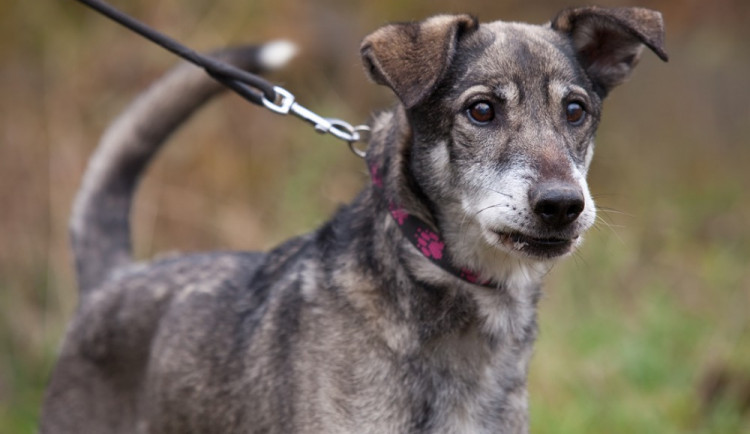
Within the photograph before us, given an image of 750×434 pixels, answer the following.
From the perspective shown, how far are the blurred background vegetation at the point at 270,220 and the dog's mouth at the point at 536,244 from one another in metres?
2.50

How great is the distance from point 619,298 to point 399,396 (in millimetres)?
4092

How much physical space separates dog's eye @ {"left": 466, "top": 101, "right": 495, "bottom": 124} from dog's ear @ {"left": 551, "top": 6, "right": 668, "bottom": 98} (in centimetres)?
54

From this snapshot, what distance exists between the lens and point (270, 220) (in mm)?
7012

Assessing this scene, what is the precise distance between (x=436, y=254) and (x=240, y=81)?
1132 mm

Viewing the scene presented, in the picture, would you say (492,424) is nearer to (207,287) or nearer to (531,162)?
(531,162)

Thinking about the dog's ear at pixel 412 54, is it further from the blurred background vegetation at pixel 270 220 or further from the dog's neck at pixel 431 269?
the blurred background vegetation at pixel 270 220

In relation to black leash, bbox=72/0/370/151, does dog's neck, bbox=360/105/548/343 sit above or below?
below

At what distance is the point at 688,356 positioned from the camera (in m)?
6.02

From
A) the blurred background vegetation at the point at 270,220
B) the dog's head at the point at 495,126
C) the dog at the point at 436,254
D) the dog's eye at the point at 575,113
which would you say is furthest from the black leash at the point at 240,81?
the blurred background vegetation at the point at 270,220

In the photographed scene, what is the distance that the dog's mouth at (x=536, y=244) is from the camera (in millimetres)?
2992

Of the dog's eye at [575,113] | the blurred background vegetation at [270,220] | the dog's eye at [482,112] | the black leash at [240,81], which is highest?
the black leash at [240,81]

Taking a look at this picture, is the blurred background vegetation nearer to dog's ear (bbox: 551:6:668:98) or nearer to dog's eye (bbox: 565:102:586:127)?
dog's ear (bbox: 551:6:668:98)

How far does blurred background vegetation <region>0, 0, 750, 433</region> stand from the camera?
5.70 m

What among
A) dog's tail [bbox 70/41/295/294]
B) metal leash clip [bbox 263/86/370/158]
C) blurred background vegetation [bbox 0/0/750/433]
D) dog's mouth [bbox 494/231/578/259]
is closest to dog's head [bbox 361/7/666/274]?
dog's mouth [bbox 494/231/578/259]
